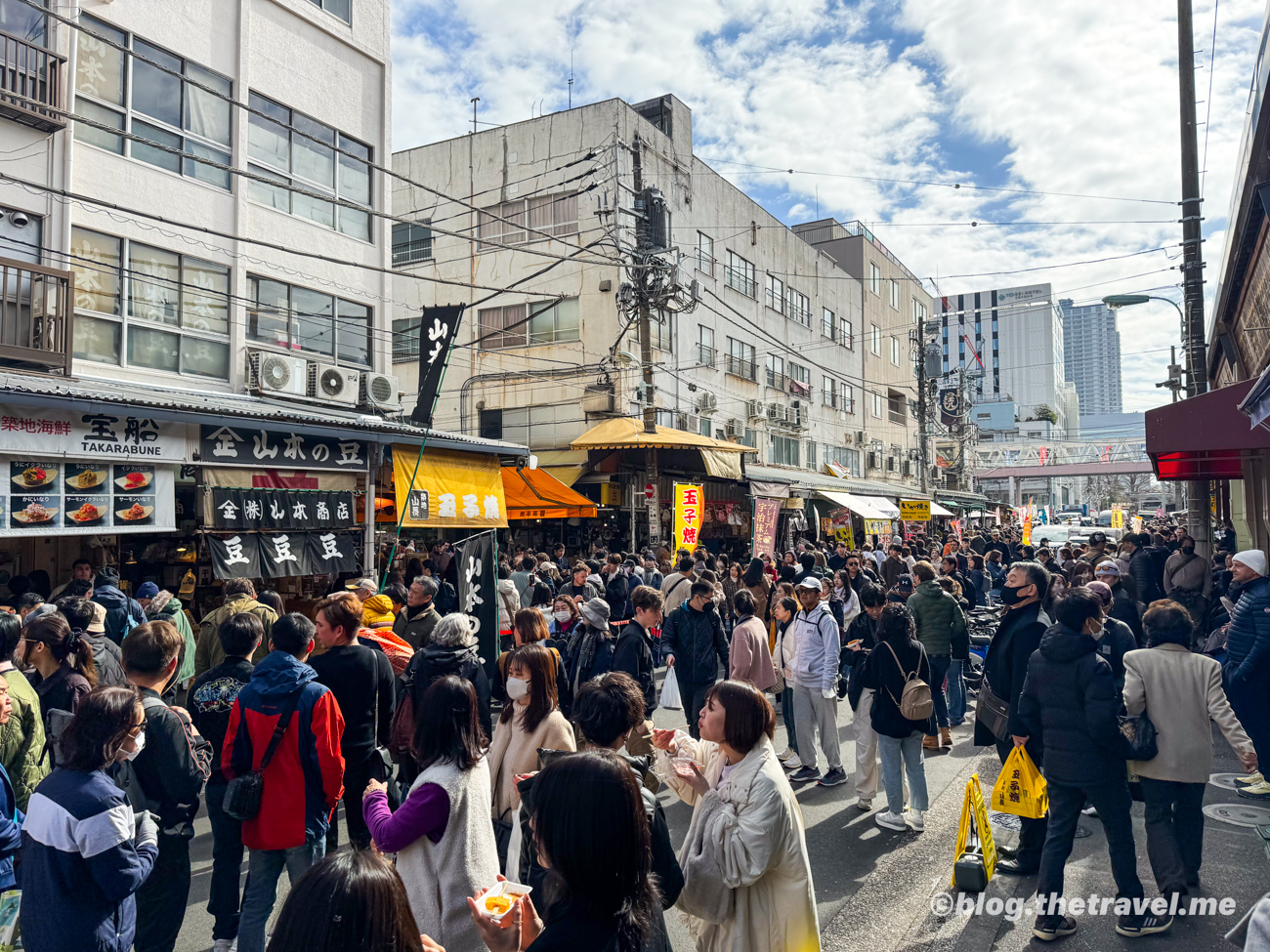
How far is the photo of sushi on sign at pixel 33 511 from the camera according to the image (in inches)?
331

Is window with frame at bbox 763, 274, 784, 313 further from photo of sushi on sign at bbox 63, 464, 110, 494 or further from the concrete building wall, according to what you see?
photo of sushi on sign at bbox 63, 464, 110, 494

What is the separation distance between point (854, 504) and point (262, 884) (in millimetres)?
26591

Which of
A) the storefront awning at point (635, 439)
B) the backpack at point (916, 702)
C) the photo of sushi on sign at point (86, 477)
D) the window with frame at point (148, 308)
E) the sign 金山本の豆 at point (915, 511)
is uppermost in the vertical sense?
the window with frame at point (148, 308)

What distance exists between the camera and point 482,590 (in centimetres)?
844

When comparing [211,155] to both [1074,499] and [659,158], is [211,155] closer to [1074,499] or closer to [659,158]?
[659,158]

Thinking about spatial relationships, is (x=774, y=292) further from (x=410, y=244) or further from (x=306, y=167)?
(x=306, y=167)

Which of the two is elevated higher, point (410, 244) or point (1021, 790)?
point (410, 244)

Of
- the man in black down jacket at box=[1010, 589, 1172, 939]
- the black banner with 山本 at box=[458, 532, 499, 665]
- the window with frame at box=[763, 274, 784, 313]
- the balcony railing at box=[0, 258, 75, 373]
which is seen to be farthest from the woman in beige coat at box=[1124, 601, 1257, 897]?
the window with frame at box=[763, 274, 784, 313]

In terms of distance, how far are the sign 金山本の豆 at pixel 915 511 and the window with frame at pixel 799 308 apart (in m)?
11.7

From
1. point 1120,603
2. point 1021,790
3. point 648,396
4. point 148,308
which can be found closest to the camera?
point 1021,790

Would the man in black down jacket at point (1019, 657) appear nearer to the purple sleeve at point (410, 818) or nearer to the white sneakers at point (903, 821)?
the white sneakers at point (903, 821)

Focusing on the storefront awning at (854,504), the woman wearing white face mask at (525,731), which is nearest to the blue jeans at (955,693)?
the woman wearing white face mask at (525,731)

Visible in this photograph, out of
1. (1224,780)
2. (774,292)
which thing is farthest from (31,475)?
(774,292)

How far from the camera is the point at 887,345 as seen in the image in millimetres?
45219
